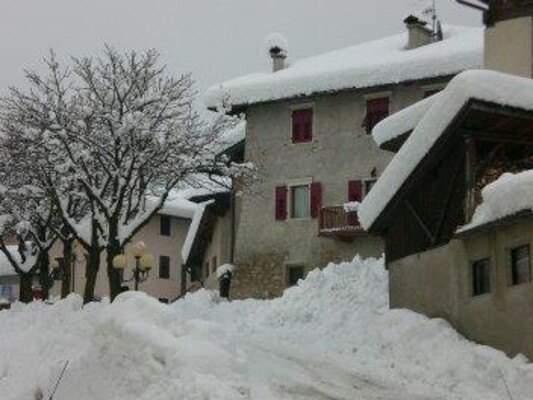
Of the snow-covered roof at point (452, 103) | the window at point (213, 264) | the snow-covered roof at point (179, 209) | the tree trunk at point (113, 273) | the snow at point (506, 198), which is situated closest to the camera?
the snow at point (506, 198)

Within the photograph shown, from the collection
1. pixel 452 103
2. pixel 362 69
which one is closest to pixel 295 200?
pixel 362 69

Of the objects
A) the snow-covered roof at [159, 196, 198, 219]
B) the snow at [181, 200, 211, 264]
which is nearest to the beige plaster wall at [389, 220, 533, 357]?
the snow at [181, 200, 211, 264]

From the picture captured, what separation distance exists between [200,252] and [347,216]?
14914mm

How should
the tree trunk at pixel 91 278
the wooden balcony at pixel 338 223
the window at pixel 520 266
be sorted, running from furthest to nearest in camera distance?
1. the wooden balcony at pixel 338 223
2. the tree trunk at pixel 91 278
3. the window at pixel 520 266

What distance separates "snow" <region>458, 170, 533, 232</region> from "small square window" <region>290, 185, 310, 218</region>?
762 inches

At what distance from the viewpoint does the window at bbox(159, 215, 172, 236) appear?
2356 inches

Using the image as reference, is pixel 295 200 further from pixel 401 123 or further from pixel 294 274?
pixel 401 123

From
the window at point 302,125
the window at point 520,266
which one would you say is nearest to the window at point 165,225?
the window at point 302,125

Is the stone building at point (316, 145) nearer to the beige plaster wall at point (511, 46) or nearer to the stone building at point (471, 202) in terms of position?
the beige plaster wall at point (511, 46)

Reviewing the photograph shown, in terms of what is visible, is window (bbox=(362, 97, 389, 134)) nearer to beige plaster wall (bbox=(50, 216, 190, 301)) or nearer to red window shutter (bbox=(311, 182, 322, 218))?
red window shutter (bbox=(311, 182, 322, 218))

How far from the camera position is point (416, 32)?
3656cm

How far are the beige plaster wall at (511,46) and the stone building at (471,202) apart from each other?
0.03 m

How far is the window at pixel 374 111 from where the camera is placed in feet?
116

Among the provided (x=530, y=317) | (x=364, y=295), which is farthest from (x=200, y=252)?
(x=530, y=317)
